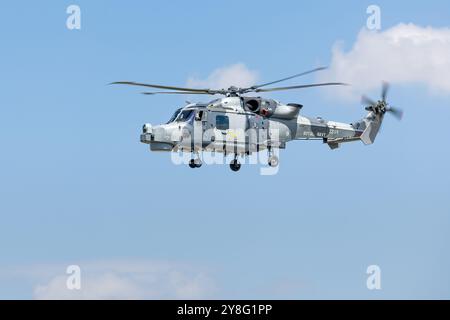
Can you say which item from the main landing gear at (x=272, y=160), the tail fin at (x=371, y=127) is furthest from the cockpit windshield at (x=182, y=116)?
the tail fin at (x=371, y=127)

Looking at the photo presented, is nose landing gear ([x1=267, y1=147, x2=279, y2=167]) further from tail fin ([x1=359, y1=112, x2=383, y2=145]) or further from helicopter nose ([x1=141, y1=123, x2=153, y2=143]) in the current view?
helicopter nose ([x1=141, y1=123, x2=153, y2=143])

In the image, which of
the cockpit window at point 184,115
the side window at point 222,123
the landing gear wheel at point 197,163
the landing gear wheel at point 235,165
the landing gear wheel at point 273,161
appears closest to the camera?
the landing gear wheel at point 197,163

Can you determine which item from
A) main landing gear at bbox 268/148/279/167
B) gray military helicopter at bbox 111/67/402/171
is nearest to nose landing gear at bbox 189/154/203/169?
gray military helicopter at bbox 111/67/402/171

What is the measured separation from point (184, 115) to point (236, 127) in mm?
3622

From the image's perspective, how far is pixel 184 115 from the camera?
212 feet

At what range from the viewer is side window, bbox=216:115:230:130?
6519cm

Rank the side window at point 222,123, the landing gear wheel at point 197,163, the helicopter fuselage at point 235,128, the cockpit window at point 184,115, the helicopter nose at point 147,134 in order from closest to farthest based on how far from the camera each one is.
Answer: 1. the helicopter nose at point 147,134
2. the helicopter fuselage at point 235,128
3. the landing gear wheel at point 197,163
4. the cockpit window at point 184,115
5. the side window at point 222,123

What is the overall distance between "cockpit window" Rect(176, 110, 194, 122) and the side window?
189 centimetres

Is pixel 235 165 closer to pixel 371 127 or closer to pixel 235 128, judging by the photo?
pixel 235 128

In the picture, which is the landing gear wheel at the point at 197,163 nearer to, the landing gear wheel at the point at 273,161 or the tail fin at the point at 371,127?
the landing gear wheel at the point at 273,161

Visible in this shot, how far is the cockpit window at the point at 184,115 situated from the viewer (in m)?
64.4

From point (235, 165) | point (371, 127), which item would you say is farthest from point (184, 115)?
point (371, 127)

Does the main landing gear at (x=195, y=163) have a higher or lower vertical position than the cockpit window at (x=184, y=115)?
lower
